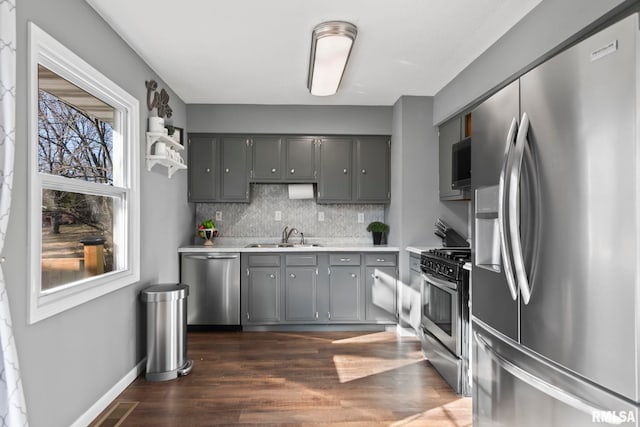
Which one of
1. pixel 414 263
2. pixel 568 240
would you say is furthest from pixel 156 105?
pixel 568 240

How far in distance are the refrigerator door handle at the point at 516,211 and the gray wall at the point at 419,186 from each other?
3.02 metres

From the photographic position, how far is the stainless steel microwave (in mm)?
3570

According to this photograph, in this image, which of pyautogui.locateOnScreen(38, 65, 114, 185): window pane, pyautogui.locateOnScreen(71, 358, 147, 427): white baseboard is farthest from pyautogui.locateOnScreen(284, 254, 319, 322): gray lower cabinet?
→ pyautogui.locateOnScreen(38, 65, 114, 185): window pane

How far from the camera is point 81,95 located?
2.58 m

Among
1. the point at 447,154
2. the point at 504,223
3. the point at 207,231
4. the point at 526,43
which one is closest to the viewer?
the point at 504,223

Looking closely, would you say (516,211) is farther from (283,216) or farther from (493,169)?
(283,216)

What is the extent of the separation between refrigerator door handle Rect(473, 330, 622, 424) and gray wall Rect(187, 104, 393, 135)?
350cm

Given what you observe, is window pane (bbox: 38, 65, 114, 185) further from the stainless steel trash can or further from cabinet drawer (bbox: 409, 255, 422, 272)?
cabinet drawer (bbox: 409, 255, 422, 272)

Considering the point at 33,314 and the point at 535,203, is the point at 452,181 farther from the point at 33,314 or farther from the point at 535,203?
the point at 33,314

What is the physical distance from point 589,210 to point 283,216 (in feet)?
13.9

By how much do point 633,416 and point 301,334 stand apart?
145 inches

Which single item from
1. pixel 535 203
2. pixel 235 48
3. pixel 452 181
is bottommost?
pixel 535 203

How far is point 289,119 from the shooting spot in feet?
16.1

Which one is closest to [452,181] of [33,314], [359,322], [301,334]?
[359,322]
